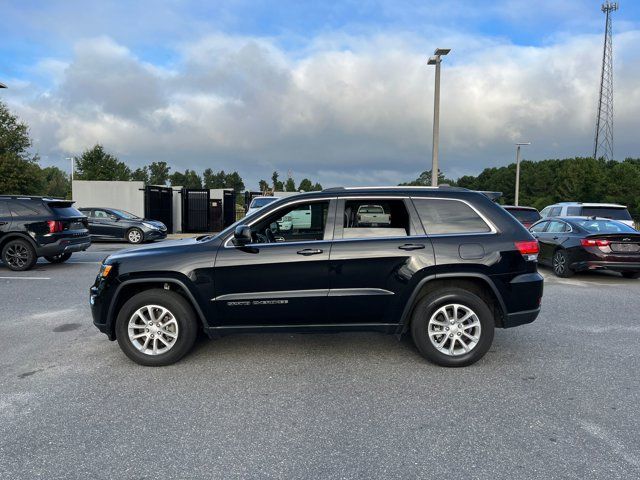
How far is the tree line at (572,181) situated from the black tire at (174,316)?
2129cm

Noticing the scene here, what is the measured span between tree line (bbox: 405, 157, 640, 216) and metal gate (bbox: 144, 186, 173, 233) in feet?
43.0

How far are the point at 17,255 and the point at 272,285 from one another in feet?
29.5

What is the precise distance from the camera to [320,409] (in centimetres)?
371

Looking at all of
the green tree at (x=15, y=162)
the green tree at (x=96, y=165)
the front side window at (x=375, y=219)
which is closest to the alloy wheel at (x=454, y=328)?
the front side window at (x=375, y=219)

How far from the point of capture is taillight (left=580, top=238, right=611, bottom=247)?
9727 mm

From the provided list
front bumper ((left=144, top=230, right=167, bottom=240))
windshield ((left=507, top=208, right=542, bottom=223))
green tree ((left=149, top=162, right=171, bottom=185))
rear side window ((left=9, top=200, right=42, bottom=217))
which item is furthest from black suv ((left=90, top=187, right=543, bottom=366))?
green tree ((left=149, top=162, right=171, bottom=185))

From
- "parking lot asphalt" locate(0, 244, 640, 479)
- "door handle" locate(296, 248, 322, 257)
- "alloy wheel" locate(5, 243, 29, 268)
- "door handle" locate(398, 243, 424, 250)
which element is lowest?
"parking lot asphalt" locate(0, 244, 640, 479)

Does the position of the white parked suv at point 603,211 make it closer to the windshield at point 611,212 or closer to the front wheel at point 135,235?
the windshield at point 611,212

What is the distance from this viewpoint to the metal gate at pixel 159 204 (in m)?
23.5

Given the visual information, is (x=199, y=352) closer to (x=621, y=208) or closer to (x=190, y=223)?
(x=621, y=208)

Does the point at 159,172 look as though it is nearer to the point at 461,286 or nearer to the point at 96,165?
the point at 96,165

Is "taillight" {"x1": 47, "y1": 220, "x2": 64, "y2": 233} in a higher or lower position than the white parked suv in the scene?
lower

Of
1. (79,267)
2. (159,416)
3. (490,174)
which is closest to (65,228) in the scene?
(79,267)

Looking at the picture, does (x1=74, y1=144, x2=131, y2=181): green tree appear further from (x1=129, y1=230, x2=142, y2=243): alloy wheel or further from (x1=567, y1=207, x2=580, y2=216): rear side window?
(x1=567, y1=207, x2=580, y2=216): rear side window
